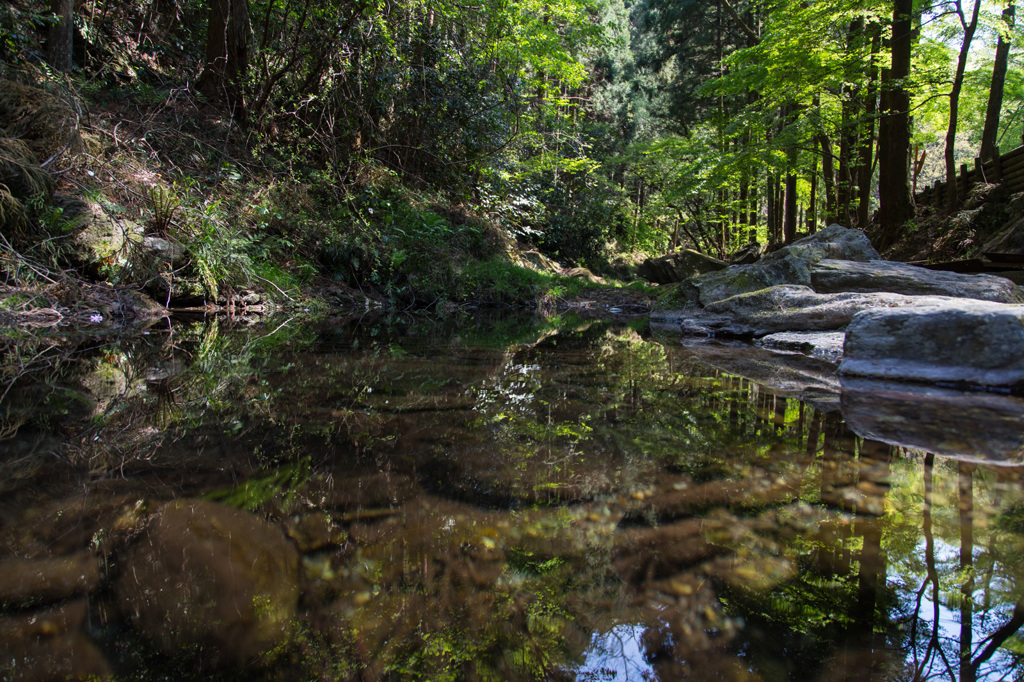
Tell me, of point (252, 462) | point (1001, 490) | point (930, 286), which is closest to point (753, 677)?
point (1001, 490)

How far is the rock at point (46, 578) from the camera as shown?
1.11m

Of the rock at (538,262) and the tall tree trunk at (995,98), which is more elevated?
the tall tree trunk at (995,98)

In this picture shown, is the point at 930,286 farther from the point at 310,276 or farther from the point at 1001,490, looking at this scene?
the point at 310,276

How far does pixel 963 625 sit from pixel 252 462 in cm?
202

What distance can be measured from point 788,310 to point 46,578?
628 cm

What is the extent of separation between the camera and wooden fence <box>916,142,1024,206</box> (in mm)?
10180

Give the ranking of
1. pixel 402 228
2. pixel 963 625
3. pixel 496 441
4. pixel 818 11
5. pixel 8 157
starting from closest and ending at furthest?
pixel 963 625
pixel 496 441
pixel 8 157
pixel 402 228
pixel 818 11

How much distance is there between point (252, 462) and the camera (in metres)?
1.89

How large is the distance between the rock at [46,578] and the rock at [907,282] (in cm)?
662

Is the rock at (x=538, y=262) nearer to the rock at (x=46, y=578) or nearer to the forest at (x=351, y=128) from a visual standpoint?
the forest at (x=351, y=128)

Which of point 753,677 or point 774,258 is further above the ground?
point 774,258

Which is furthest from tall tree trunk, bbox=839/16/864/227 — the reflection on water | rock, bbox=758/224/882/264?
the reflection on water

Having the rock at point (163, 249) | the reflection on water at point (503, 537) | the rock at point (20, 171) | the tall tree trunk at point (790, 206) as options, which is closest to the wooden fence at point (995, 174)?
the tall tree trunk at point (790, 206)

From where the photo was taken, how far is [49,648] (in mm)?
980
